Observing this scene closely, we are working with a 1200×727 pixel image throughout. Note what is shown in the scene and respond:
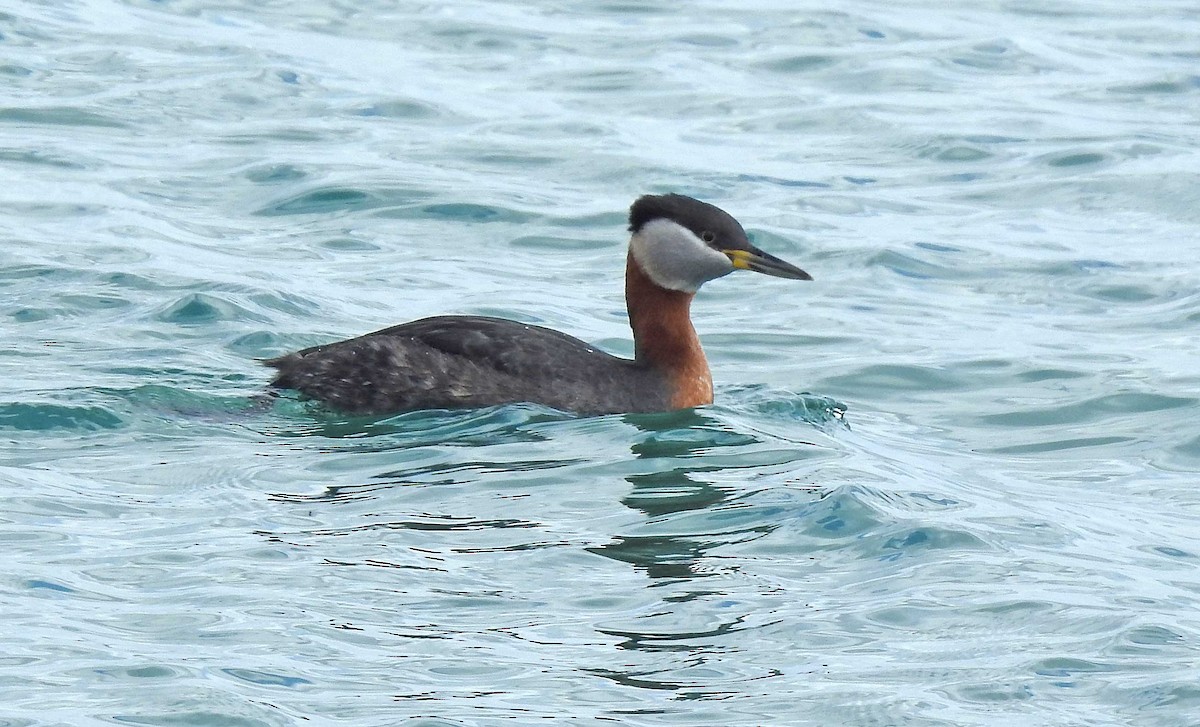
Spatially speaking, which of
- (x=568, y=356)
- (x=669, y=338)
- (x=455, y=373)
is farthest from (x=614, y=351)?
(x=455, y=373)

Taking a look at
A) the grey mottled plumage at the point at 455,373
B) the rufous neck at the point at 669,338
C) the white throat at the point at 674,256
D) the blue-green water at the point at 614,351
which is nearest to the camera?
the blue-green water at the point at 614,351

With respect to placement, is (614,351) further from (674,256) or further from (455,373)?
(455,373)

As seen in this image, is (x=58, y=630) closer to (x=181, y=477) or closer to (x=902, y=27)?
(x=181, y=477)

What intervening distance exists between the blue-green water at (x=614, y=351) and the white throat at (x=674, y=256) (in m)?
0.83

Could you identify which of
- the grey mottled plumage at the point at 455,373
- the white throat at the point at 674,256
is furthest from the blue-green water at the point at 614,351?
the white throat at the point at 674,256

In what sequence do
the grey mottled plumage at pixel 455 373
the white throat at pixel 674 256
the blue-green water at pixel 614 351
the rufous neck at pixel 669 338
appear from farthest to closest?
the white throat at pixel 674 256, the rufous neck at pixel 669 338, the grey mottled plumage at pixel 455 373, the blue-green water at pixel 614 351

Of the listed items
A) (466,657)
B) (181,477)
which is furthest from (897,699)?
(181,477)

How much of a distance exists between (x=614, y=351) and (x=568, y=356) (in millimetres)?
2330

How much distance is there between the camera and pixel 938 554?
31.6 feet

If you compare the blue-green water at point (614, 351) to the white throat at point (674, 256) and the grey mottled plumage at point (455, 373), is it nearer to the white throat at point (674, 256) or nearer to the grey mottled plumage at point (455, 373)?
the grey mottled plumage at point (455, 373)

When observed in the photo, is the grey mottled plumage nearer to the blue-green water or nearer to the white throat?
the blue-green water

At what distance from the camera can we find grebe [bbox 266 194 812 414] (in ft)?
38.1

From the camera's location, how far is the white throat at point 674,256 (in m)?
12.3

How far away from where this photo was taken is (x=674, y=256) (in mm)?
12312
